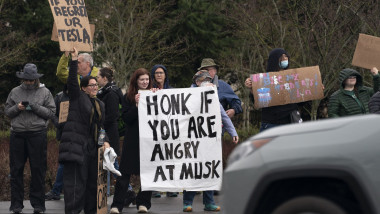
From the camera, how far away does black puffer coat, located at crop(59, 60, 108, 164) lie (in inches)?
395

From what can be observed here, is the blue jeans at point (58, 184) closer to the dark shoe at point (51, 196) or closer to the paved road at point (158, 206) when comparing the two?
the dark shoe at point (51, 196)

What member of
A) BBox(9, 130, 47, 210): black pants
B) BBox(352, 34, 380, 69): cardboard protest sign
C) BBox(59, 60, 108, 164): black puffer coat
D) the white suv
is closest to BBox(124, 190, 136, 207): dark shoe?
BBox(9, 130, 47, 210): black pants

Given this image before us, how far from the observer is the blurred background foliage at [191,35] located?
23250 millimetres

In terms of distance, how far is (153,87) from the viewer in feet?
38.0

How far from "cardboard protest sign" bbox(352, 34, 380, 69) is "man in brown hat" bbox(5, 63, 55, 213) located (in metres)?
4.30

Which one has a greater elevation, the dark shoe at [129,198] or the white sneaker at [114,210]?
the dark shoe at [129,198]

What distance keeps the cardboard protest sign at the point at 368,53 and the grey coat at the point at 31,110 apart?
14.1 feet

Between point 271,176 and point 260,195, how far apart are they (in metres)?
0.18

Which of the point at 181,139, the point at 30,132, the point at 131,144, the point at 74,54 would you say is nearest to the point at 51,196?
the point at 30,132

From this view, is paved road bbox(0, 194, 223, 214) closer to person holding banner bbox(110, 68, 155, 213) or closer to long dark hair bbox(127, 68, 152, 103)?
person holding banner bbox(110, 68, 155, 213)

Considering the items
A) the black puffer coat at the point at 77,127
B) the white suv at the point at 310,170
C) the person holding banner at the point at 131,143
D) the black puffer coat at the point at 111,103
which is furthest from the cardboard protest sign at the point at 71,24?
the white suv at the point at 310,170

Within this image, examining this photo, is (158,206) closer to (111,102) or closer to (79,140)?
(111,102)

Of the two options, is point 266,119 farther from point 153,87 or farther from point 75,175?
point 75,175

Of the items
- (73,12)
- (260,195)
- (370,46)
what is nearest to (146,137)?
(73,12)
